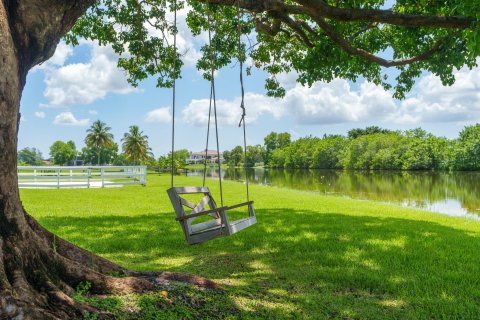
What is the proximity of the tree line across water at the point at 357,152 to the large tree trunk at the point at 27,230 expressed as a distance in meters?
35.4

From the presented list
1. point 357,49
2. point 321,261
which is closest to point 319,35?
point 357,49

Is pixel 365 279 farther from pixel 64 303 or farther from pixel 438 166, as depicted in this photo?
pixel 438 166

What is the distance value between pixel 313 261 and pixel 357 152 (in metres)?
73.6

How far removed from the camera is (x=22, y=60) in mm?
3516

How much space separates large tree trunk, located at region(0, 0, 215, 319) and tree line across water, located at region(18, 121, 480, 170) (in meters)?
35.4

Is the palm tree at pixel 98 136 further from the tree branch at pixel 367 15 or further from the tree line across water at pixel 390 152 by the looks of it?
the tree branch at pixel 367 15

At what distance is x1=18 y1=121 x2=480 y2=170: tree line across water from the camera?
58.7m

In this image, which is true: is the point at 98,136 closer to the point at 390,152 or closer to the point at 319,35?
the point at 390,152

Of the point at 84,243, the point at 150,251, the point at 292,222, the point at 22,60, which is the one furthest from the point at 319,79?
the point at 22,60

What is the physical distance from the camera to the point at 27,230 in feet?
10.7

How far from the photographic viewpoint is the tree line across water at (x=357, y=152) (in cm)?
5869

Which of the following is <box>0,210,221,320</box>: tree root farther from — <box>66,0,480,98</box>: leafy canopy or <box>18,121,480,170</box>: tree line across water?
<box>18,121,480,170</box>: tree line across water

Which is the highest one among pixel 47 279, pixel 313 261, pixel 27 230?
pixel 27 230

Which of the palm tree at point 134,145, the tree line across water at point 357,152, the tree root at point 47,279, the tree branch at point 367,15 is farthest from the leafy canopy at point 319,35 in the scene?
the palm tree at point 134,145
